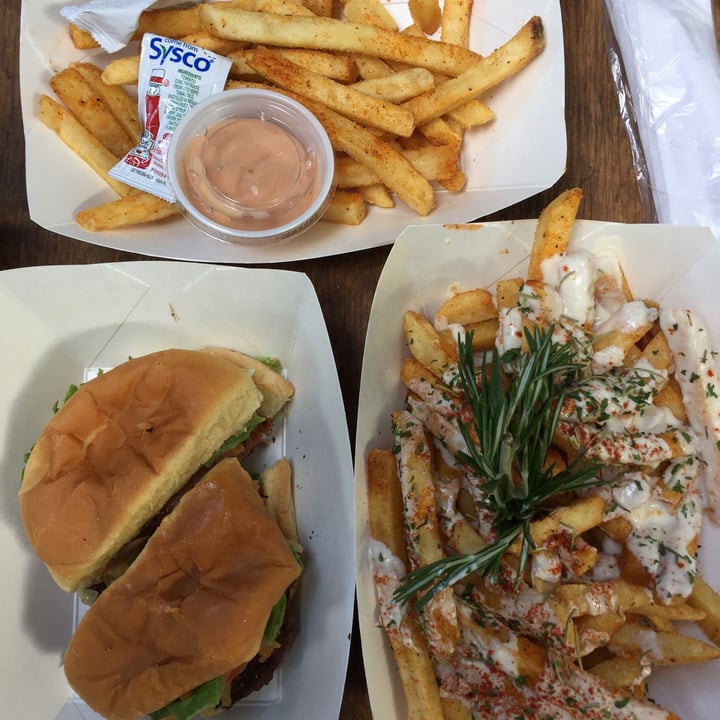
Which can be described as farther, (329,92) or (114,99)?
(114,99)

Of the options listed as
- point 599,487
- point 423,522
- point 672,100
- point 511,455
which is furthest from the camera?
point 672,100

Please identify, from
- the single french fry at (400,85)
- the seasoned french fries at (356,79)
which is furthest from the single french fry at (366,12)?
the single french fry at (400,85)

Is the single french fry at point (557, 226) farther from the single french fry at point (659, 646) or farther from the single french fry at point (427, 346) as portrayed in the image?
the single french fry at point (659, 646)

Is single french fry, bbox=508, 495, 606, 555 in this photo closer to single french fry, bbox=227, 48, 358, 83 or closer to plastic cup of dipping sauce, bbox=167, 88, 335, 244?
plastic cup of dipping sauce, bbox=167, 88, 335, 244

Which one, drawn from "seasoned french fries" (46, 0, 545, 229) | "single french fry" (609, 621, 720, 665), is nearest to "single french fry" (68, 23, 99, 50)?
"seasoned french fries" (46, 0, 545, 229)

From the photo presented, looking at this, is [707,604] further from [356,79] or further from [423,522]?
[356,79]

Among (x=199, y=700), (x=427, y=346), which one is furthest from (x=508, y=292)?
(x=199, y=700)
